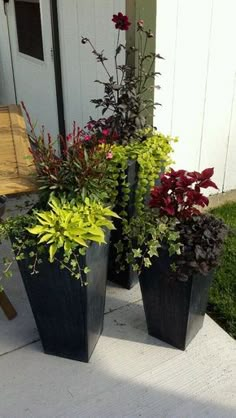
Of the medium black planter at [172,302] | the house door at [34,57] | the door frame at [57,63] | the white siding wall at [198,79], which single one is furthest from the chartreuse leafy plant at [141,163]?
the house door at [34,57]

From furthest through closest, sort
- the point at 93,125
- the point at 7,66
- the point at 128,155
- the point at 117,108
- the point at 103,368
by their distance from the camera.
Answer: the point at 7,66 → the point at 93,125 → the point at 117,108 → the point at 128,155 → the point at 103,368

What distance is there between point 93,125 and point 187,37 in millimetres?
932

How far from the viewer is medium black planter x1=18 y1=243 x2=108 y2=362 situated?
6.28 ft

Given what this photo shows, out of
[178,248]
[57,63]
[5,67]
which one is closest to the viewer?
[178,248]

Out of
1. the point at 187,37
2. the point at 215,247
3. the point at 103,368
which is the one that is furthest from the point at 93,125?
the point at 103,368

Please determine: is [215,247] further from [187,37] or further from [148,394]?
[187,37]

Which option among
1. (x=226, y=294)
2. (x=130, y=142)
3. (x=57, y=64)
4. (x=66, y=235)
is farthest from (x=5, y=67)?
(x=66, y=235)

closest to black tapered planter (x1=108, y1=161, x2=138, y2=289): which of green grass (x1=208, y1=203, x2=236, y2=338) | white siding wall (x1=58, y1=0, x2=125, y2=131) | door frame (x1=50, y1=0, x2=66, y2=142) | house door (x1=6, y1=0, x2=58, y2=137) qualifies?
green grass (x1=208, y1=203, x2=236, y2=338)

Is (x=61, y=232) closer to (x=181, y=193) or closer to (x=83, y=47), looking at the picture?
(x=181, y=193)

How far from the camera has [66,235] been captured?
178 centimetres

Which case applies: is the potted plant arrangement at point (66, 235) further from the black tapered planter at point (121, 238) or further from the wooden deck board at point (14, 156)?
the black tapered planter at point (121, 238)

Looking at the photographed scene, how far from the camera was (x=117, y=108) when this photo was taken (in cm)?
244

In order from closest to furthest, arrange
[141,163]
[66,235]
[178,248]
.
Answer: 1. [66,235]
2. [178,248]
3. [141,163]

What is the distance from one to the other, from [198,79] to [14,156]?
1654 mm
